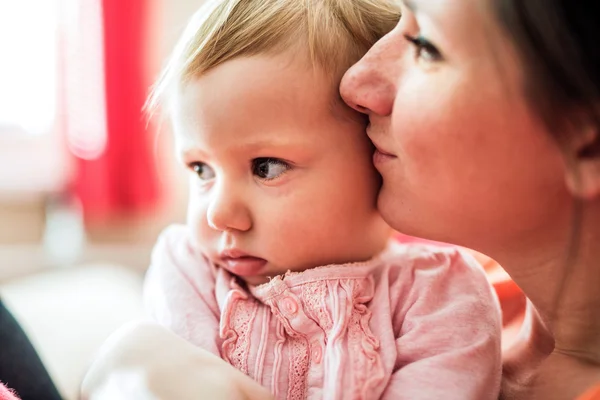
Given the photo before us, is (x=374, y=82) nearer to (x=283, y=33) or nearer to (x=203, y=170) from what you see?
(x=283, y=33)

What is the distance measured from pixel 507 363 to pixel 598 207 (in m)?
0.29

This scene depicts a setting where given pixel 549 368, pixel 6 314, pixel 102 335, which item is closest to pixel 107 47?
pixel 102 335

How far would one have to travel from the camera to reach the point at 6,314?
36.7 inches

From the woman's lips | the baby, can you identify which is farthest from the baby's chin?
the woman's lips

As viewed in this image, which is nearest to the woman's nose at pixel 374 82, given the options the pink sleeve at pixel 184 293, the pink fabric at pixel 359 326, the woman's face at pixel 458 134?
the woman's face at pixel 458 134

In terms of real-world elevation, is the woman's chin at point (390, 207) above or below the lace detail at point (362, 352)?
above

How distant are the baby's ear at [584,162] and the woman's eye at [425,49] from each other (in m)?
0.17

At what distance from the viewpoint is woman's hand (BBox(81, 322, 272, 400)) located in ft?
2.24

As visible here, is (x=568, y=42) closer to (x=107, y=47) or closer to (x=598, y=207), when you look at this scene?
(x=598, y=207)

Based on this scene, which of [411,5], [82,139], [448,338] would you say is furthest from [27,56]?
[448,338]

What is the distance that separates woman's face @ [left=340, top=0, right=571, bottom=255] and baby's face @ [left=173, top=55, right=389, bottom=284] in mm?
41

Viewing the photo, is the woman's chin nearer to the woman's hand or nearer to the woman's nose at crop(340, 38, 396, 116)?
the woman's nose at crop(340, 38, 396, 116)

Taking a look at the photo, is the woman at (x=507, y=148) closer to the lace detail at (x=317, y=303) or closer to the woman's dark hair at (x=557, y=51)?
the woman's dark hair at (x=557, y=51)

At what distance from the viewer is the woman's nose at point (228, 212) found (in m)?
0.82
